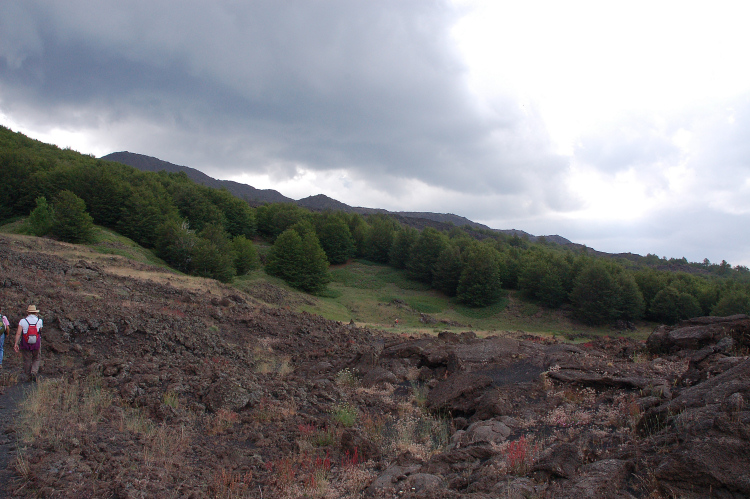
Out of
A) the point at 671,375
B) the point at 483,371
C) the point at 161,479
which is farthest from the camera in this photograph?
the point at 483,371

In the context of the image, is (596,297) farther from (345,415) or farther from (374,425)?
(345,415)

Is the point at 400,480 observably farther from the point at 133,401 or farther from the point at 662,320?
the point at 662,320

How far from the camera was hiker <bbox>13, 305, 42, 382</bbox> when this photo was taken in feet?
28.3

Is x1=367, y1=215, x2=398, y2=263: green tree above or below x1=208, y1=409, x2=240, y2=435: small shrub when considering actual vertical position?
above

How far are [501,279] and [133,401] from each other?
61670mm

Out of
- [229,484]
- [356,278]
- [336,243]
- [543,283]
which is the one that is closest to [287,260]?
[356,278]

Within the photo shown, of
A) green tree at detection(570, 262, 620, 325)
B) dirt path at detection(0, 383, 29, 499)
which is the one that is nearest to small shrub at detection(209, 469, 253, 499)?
dirt path at detection(0, 383, 29, 499)

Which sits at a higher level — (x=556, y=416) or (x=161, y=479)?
(x=556, y=416)

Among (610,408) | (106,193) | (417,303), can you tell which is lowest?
(417,303)

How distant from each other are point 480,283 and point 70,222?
49795mm

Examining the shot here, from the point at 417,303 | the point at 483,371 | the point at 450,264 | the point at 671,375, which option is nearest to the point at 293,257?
the point at 417,303

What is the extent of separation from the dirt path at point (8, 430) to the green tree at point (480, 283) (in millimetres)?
53713

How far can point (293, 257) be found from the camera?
55062 millimetres

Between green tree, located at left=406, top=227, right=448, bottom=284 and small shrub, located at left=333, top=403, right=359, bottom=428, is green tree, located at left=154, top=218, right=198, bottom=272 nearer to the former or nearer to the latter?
green tree, located at left=406, top=227, right=448, bottom=284
